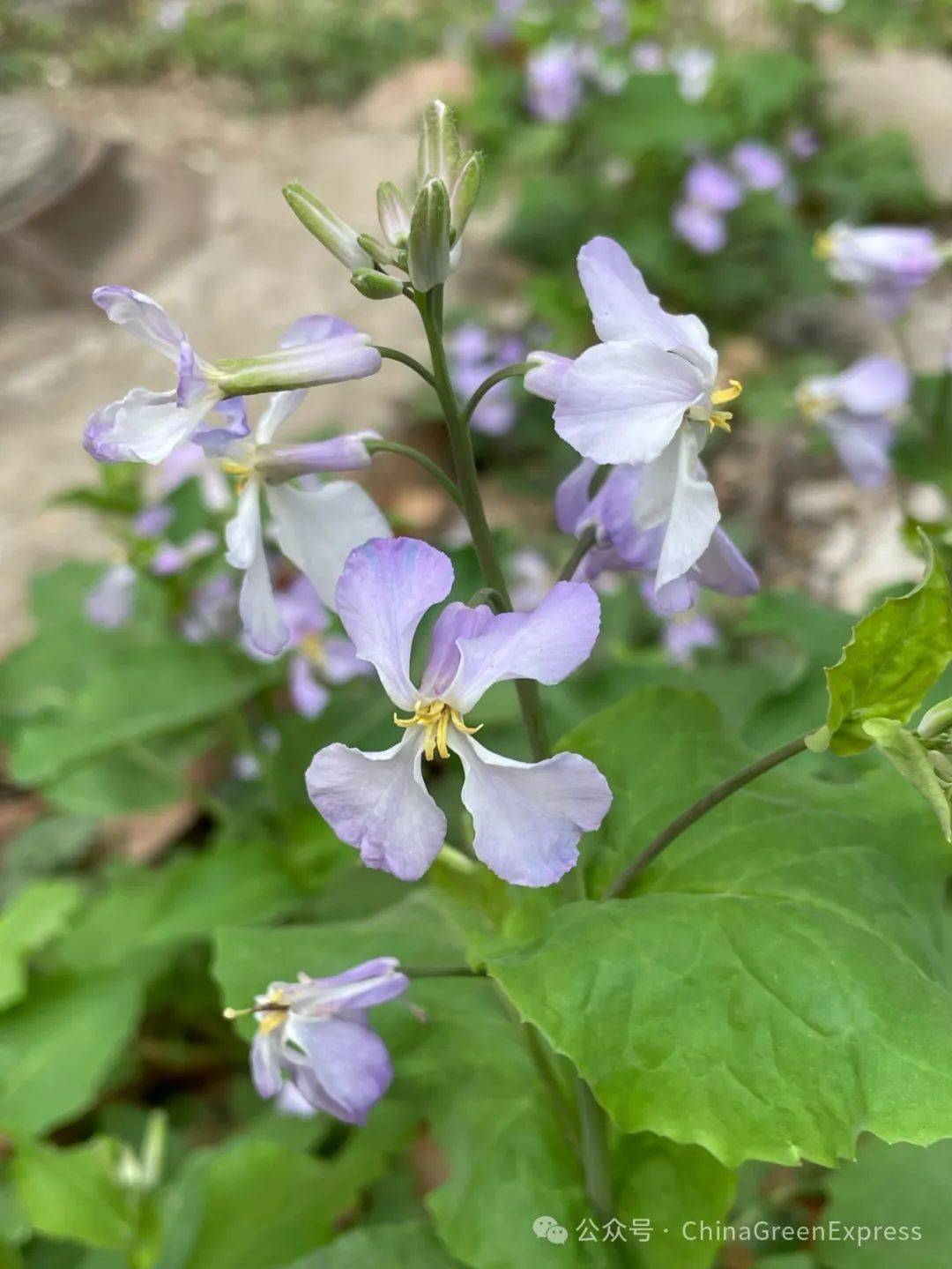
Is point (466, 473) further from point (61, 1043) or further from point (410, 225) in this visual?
point (61, 1043)

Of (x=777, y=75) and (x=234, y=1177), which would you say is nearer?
(x=234, y=1177)

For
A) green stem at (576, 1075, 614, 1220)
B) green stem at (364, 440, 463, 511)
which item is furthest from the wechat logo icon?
green stem at (364, 440, 463, 511)

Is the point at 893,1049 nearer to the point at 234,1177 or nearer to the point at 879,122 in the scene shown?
the point at 234,1177

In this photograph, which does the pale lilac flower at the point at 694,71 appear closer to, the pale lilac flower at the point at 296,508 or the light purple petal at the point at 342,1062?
the pale lilac flower at the point at 296,508

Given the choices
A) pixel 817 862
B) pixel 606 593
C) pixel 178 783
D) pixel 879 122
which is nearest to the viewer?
pixel 817 862

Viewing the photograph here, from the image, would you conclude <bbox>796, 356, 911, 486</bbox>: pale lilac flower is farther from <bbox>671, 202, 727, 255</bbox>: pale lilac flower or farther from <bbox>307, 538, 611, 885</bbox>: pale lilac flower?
<bbox>671, 202, 727, 255</bbox>: pale lilac flower

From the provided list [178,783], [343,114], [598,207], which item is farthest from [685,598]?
[343,114]

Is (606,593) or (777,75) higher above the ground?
(777,75)
